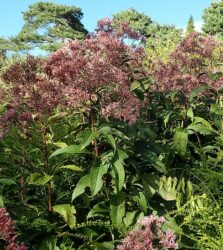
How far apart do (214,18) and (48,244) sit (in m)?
37.4

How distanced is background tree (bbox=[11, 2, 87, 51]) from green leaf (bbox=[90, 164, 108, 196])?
124ft

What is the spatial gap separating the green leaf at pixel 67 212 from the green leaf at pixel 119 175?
384mm

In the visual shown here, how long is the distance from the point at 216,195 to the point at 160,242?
5.70ft

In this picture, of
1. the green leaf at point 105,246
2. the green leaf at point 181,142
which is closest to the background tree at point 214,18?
the green leaf at point 181,142

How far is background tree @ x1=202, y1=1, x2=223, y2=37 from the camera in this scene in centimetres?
3862

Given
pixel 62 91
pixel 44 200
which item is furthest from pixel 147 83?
pixel 44 200

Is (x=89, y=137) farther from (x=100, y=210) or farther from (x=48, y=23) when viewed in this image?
(x=48, y=23)

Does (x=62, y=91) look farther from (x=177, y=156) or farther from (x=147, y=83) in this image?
(x=177, y=156)

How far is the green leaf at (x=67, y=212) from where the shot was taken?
3.65 m

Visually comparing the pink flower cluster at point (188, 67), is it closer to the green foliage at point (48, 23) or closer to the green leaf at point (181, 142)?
the green leaf at point (181, 142)

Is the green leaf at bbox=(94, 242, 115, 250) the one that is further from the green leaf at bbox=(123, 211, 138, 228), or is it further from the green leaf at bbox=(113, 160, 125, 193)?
the green leaf at bbox=(113, 160, 125, 193)

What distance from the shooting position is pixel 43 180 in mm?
3664

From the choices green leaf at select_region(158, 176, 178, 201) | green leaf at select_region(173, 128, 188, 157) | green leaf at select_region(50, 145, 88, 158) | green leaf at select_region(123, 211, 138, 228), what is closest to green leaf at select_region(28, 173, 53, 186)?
green leaf at select_region(50, 145, 88, 158)

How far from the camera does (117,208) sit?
379 centimetres
